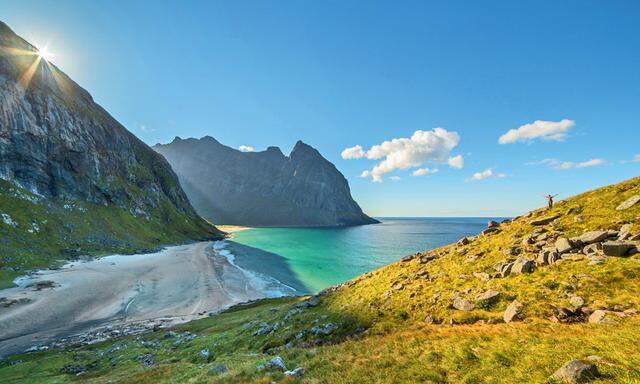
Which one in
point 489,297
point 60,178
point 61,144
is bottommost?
point 489,297

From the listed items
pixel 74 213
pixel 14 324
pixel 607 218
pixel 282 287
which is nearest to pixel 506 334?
pixel 607 218

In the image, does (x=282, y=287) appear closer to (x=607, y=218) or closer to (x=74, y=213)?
(x=607, y=218)

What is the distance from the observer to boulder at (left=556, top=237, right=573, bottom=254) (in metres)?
18.3

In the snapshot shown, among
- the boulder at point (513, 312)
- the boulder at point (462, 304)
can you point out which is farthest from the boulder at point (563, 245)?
the boulder at point (462, 304)

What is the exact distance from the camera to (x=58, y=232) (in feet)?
293

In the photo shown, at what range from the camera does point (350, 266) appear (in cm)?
10381

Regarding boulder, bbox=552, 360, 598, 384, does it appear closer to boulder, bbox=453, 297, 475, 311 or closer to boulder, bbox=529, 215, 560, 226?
boulder, bbox=453, 297, 475, 311

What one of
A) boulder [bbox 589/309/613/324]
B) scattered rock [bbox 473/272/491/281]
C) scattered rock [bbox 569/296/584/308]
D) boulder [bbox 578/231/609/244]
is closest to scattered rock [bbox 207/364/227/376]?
scattered rock [bbox 473/272/491/281]

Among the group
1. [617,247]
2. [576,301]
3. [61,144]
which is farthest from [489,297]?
[61,144]

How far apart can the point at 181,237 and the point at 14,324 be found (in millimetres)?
129008

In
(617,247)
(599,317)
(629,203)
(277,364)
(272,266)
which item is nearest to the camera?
(599,317)

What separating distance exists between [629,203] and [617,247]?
6931 mm

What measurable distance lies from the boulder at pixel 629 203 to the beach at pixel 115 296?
Result: 53.9 metres

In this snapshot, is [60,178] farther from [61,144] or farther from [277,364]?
[277,364]
